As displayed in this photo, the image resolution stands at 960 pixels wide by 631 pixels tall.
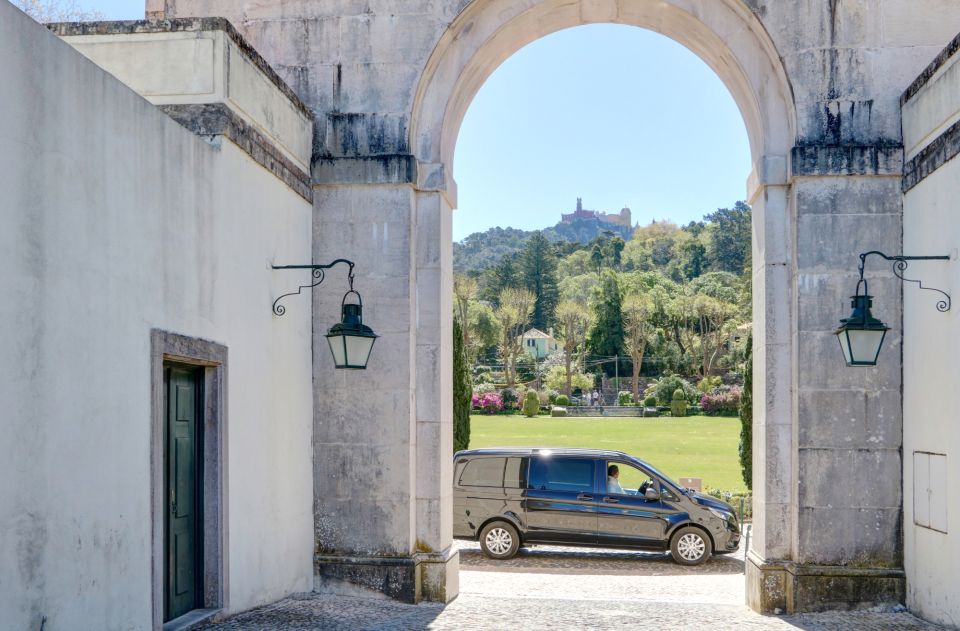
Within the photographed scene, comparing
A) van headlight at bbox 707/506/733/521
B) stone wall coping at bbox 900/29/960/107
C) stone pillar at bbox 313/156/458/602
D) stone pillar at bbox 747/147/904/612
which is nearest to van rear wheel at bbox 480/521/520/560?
van headlight at bbox 707/506/733/521

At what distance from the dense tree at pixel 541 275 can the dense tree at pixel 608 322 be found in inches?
721

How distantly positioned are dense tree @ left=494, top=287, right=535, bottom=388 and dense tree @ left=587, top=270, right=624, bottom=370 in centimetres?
500

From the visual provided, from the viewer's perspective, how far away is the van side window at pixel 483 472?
1545cm

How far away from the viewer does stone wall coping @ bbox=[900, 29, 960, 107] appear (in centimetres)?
795

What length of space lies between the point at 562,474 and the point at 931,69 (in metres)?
8.49

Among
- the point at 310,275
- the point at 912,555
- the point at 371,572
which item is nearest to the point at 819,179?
the point at 912,555

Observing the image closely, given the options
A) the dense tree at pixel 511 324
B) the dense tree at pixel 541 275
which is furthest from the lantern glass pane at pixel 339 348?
the dense tree at pixel 541 275

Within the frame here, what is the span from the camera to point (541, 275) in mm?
95938

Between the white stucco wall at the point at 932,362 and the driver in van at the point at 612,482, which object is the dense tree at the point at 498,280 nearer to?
the driver in van at the point at 612,482

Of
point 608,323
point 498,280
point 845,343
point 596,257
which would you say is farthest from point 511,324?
point 845,343

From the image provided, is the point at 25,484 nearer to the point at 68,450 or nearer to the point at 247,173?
the point at 68,450

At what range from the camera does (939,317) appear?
27.2 ft

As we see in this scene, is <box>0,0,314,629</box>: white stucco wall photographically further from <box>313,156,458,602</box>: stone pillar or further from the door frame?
<box>313,156,458,602</box>: stone pillar

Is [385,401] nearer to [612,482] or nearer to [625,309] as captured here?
[612,482]
